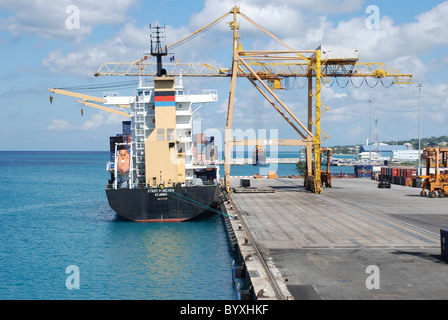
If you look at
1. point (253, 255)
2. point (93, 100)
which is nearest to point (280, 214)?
point (253, 255)

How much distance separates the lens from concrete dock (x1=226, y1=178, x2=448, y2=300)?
16.2m

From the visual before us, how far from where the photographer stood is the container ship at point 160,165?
35500 mm

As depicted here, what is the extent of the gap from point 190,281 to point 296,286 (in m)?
6.91

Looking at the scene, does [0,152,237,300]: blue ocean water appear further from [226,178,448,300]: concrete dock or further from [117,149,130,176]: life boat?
[117,149,130,176]: life boat

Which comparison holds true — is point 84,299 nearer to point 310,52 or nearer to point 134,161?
point 134,161

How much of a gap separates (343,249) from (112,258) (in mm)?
12891

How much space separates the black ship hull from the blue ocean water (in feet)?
2.41

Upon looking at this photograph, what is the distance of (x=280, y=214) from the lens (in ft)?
113
